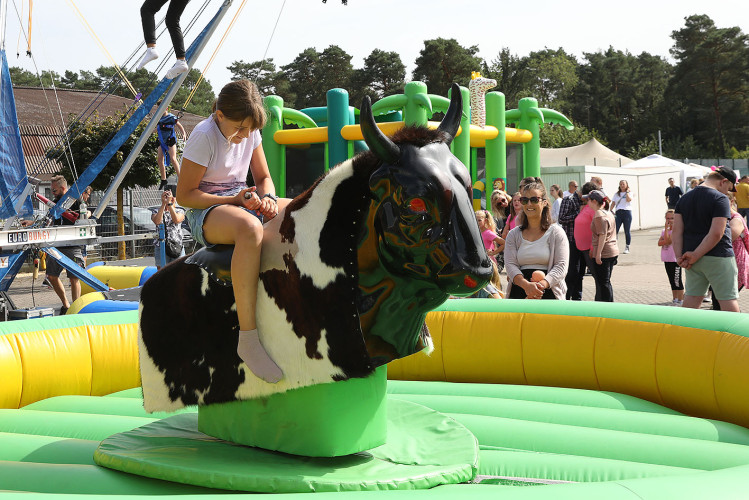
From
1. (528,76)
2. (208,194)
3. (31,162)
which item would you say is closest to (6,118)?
(208,194)

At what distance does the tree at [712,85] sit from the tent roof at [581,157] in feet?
85.8

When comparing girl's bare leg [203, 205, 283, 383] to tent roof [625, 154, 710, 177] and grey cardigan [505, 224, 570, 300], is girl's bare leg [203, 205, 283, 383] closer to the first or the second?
grey cardigan [505, 224, 570, 300]

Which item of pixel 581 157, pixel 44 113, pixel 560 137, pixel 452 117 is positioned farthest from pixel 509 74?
pixel 452 117

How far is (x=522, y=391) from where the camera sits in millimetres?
3947

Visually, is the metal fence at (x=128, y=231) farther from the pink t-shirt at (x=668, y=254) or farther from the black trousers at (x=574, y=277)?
the pink t-shirt at (x=668, y=254)

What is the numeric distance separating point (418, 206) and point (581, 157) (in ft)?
96.2

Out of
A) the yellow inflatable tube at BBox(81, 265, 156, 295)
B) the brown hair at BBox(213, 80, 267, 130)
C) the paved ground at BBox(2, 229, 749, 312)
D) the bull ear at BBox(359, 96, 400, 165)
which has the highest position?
the brown hair at BBox(213, 80, 267, 130)

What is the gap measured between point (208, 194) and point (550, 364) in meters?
2.48

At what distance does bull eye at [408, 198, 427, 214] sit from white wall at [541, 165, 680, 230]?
19.9 metres

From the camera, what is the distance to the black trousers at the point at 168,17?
4.06 meters

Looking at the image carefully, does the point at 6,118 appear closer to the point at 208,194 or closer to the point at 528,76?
the point at 208,194

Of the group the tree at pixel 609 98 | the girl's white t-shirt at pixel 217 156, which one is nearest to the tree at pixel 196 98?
the tree at pixel 609 98

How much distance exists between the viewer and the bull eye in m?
2.31

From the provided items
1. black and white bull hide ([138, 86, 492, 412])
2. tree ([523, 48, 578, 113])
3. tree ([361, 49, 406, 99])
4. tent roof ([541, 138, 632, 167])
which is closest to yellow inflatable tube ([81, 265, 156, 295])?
black and white bull hide ([138, 86, 492, 412])
